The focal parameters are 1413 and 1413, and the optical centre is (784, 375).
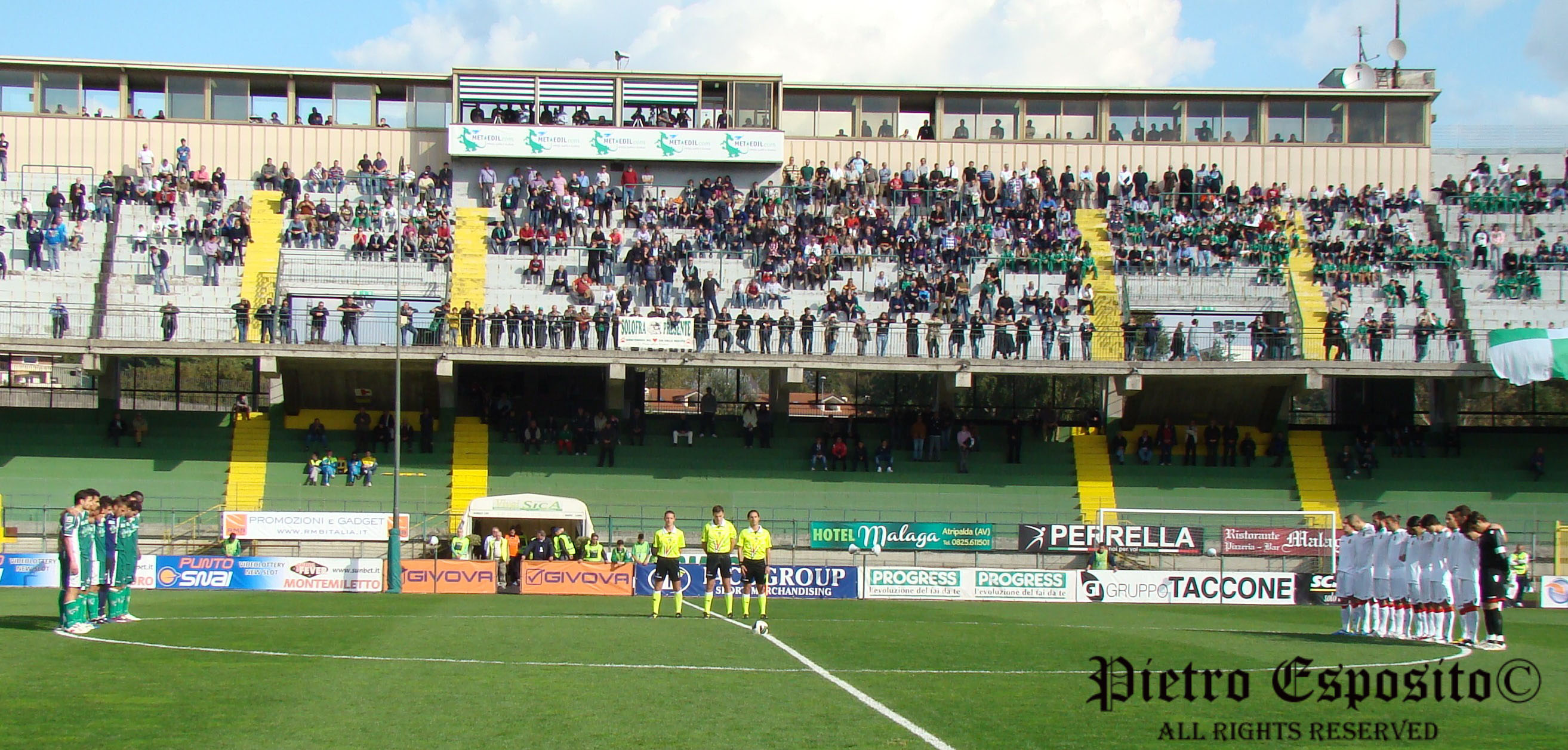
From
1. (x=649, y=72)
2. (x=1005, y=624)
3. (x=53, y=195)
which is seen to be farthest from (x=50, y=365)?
(x=1005, y=624)

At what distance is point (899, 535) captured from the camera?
119 feet

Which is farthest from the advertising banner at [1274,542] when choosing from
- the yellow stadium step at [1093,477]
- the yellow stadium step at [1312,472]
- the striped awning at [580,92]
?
the striped awning at [580,92]

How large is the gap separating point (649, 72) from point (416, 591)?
70.7 feet

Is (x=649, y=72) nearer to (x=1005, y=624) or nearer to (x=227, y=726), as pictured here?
(x=1005, y=624)

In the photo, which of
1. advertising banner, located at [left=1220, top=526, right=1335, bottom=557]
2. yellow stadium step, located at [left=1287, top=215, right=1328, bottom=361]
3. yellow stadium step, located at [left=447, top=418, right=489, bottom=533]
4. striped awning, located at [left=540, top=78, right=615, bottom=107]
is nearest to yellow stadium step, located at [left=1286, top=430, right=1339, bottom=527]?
advertising banner, located at [left=1220, top=526, right=1335, bottom=557]

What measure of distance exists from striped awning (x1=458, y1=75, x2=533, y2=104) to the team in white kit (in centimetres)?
3311

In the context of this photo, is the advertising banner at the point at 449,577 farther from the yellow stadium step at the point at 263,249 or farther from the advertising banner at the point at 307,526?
the yellow stadium step at the point at 263,249

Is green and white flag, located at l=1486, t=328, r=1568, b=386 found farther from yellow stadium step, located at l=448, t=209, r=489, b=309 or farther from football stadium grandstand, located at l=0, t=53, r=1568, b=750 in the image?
yellow stadium step, located at l=448, t=209, r=489, b=309

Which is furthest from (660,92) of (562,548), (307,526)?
(307,526)

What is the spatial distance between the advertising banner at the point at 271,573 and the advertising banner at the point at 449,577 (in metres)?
0.75

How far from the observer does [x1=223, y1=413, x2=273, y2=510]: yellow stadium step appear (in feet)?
123

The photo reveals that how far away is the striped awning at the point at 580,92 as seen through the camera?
4662 cm

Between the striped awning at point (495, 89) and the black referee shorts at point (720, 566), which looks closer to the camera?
the black referee shorts at point (720, 566)

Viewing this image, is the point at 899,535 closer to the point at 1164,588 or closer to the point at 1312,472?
the point at 1164,588
